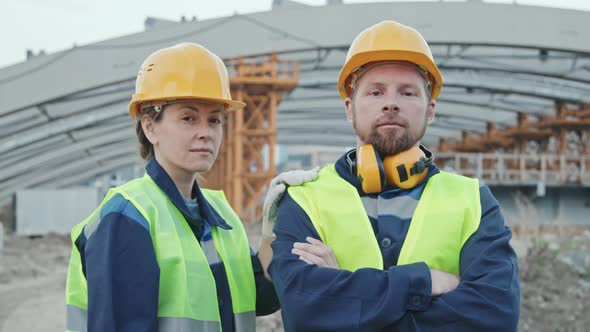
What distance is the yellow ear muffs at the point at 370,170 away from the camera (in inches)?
95.6

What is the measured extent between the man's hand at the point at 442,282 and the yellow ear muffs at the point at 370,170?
0.42 m

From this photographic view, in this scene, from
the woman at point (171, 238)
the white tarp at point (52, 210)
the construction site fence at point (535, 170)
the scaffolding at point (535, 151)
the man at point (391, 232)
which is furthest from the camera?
the scaffolding at point (535, 151)

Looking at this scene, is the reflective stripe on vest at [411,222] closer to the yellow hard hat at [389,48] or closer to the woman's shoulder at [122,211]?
the yellow hard hat at [389,48]

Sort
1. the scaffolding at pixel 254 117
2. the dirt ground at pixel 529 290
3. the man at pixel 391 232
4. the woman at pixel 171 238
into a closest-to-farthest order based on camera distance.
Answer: the man at pixel 391 232, the woman at pixel 171 238, the dirt ground at pixel 529 290, the scaffolding at pixel 254 117

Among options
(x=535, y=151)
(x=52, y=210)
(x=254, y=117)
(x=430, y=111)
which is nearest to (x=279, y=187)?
(x=430, y=111)

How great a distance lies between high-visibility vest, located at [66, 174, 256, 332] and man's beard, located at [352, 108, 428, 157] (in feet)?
2.93

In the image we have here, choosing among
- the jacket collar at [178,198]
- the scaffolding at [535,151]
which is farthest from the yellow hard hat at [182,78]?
the scaffolding at [535,151]

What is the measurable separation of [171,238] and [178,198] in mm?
235

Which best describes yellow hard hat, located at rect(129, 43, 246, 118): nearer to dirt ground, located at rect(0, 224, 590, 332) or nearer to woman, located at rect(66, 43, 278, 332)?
woman, located at rect(66, 43, 278, 332)

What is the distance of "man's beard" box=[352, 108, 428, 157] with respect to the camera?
2479 mm

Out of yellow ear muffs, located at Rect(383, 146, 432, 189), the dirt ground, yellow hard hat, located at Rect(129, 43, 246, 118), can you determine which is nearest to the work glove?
yellow ear muffs, located at Rect(383, 146, 432, 189)

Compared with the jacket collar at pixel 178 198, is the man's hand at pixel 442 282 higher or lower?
lower

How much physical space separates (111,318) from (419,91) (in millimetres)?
1581

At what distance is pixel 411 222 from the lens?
2.38 m
